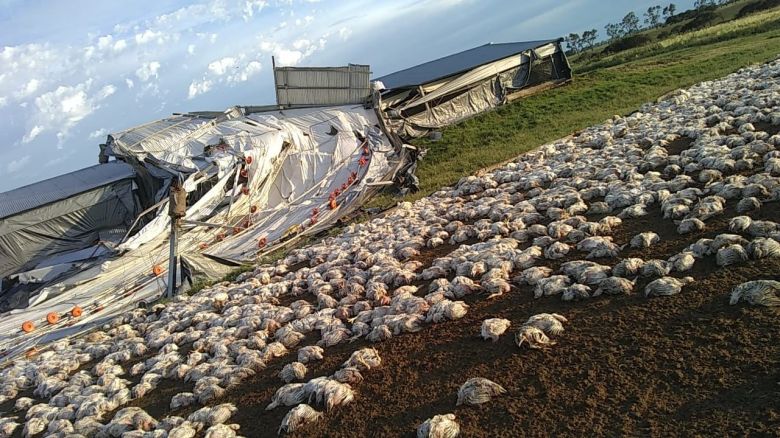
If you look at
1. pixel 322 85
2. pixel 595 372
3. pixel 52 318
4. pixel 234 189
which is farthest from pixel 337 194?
pixel 595 372

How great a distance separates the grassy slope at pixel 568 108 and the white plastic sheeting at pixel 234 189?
2429mm

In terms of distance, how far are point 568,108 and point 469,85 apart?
5.50m

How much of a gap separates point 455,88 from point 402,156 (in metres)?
8.37

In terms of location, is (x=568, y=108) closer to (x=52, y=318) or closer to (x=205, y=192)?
(x=205, y=192)

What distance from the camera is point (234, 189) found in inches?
813

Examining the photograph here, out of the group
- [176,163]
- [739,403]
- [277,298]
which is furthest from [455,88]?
[739,403]

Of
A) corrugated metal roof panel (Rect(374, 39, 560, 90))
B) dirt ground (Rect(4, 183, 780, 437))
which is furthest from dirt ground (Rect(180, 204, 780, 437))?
corrugated metal roof panel (Rect(374, 39, 560, 90))

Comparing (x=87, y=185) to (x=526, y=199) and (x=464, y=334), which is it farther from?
(x=464, y=334)

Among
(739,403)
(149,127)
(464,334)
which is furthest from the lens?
(149,127)

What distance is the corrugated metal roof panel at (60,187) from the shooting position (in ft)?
71.4

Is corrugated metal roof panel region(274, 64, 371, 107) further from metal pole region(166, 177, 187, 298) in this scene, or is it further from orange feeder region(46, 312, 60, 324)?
orange feeder region(46, 312, 60, 324)

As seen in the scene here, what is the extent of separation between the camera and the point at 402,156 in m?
22.6

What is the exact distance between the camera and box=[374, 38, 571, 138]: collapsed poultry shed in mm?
27875

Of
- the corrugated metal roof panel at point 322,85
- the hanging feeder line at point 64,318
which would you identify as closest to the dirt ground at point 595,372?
the hanging feeder line at point 64,318
